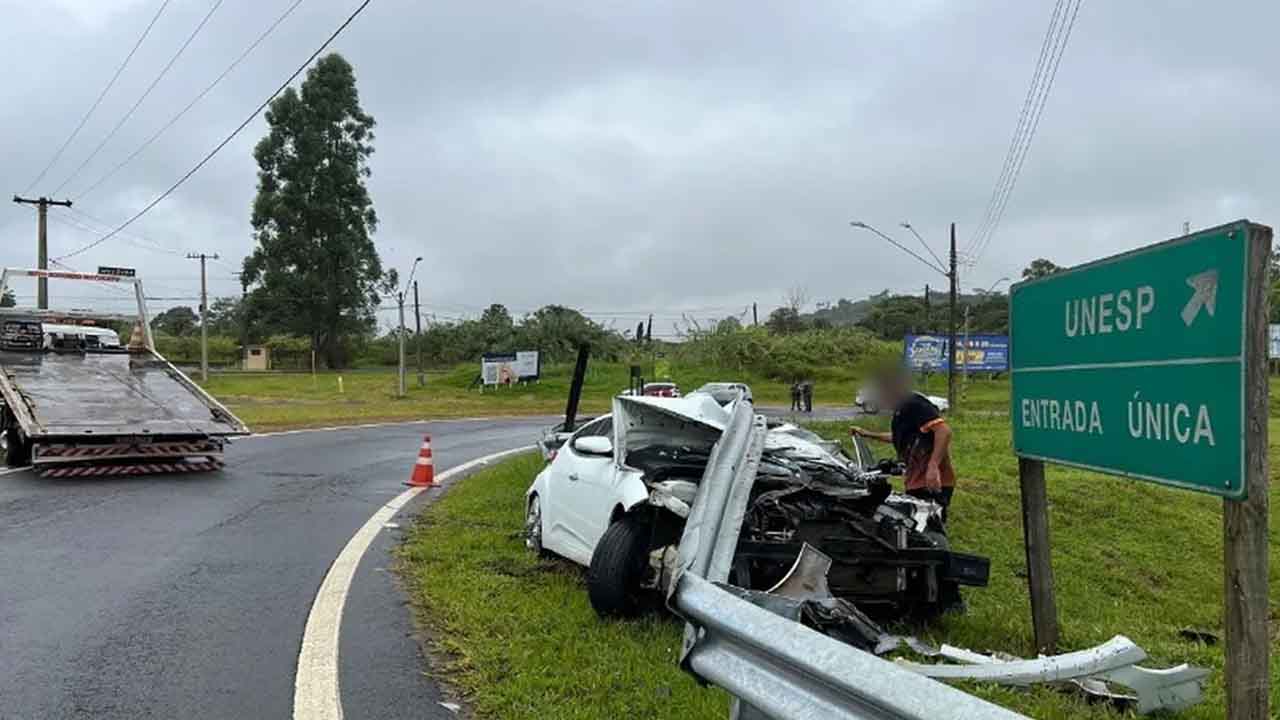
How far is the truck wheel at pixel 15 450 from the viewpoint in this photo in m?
14.3

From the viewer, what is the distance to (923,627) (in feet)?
21.5

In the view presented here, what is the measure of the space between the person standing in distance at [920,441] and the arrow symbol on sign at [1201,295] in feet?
15.0

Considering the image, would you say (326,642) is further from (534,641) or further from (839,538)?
(839,538)

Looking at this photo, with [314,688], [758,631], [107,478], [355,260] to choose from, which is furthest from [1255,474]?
[355,260]

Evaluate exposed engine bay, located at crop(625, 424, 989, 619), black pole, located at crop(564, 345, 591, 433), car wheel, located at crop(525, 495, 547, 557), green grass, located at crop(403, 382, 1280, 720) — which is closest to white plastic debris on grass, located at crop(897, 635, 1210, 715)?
green grass, located at crop(403, 382, 1280, 720)

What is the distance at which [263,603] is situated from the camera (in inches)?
263

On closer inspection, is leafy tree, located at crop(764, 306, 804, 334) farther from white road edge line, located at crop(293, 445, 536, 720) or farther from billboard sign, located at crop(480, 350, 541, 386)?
white road edge line, located at crop(293, 445, 536, 720)

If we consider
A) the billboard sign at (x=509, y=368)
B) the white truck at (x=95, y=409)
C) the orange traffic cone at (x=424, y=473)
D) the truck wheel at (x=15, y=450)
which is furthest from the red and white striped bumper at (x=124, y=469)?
the billboard sign at (x=509, y=368)

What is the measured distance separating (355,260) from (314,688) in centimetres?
6444

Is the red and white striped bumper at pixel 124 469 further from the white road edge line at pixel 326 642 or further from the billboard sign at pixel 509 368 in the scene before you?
the billboard sign at pixel 509 368

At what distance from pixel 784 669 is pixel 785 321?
7205cm

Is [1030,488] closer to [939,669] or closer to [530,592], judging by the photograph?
[939,669]

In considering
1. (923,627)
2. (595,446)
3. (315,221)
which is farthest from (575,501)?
(315,221)

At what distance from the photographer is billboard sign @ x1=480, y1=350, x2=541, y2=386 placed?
Answer: 5159 cm
